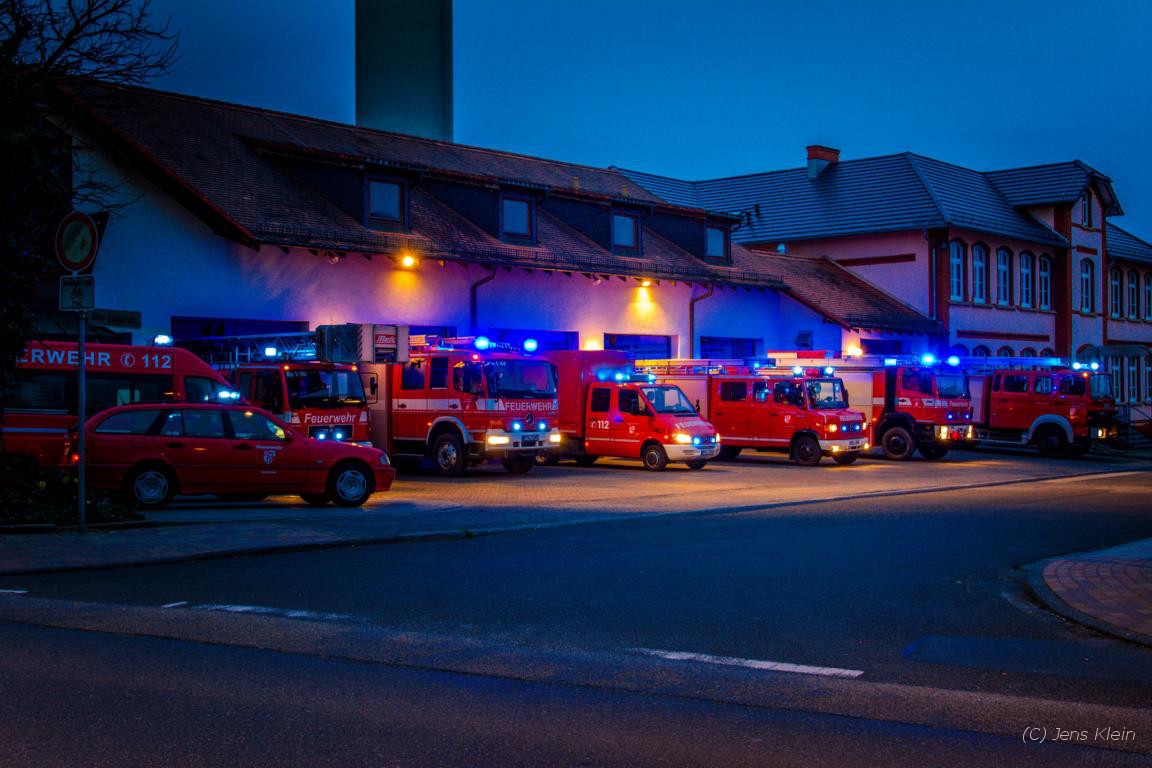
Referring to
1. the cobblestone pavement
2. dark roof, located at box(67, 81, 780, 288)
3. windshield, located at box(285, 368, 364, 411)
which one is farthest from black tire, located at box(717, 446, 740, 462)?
windshield, located at box(285, 368, 364, 411)

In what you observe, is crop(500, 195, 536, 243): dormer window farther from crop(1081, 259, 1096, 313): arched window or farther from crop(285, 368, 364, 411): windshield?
crop(1081, 259, 1096, 313): arched window

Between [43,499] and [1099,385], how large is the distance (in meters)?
28.8

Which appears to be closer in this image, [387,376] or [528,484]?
[528,484]

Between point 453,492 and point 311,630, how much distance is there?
12198 mm

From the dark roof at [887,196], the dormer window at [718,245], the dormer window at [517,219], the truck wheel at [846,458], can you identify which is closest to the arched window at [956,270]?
the dark roof at [887,196]

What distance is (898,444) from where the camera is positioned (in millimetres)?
32188

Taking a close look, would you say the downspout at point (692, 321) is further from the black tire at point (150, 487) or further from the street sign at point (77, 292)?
the street sign at point (77, 292)

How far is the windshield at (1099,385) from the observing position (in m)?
33.3

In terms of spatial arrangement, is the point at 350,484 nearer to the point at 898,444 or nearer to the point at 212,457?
the point at 212,457

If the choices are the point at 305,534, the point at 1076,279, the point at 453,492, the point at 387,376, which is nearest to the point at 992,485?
the point at 453,492

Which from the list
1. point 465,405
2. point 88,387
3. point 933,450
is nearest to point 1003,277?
point 933,450

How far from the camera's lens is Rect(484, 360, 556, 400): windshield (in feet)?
79.9

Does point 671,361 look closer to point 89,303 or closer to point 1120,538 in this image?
point 1120,538

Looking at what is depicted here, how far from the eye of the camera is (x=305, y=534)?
561 inches
